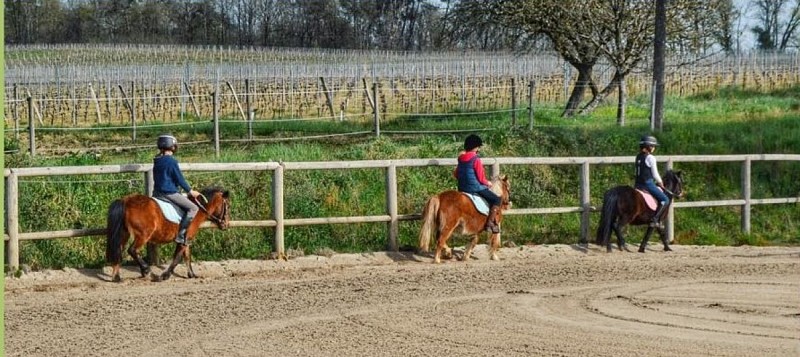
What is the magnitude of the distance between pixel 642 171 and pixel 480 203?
2.79 meters

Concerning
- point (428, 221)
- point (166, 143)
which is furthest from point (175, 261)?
point (428, 221)

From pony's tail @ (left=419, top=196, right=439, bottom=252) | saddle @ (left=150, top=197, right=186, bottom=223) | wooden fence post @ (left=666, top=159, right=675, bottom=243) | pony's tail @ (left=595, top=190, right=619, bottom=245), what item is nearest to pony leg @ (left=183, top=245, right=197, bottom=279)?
saddle @ (left=150, top=197, right=186, bottom=223)

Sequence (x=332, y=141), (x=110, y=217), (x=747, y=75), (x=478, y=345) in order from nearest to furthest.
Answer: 1. (x=478, y=345)
2. (x=110, y=217)
3. (x=332, y=141)
4. (x=747, y=75)

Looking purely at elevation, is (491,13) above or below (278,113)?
above

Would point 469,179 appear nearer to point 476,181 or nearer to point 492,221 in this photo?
point 476,181

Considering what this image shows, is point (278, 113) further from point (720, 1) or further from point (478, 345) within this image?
point (478, 345)

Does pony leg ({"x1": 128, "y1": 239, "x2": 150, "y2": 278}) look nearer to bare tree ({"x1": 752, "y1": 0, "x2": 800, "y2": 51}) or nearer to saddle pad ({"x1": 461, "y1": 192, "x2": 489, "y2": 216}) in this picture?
saddle pad ({"x1": 461, "y1": 192, "x2": 489, "y2": 216})

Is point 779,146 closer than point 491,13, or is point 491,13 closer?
point 779,146

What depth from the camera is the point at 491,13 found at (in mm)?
33719

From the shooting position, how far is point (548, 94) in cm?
4747

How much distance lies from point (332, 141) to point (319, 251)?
11138 millimetres

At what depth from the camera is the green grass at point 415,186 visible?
15.6 metres

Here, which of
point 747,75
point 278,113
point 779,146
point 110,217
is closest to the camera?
point 110,217

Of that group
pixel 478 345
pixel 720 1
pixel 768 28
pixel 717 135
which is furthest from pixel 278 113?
pixel 768 28
